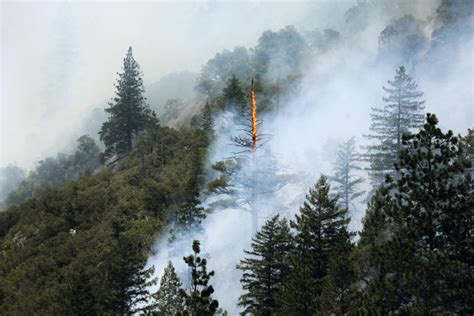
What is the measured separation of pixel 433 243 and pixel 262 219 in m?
25.2

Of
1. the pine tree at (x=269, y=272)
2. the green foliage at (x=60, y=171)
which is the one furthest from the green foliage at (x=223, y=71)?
the pine tree at (x=269, y=272)

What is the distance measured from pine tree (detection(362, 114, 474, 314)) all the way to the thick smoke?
1519cm

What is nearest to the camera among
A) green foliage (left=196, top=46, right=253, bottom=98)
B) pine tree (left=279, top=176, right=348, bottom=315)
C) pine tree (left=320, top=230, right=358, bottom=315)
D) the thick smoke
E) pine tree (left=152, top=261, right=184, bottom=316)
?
pine tree (left=320, top=230, right=358, bottom=315)

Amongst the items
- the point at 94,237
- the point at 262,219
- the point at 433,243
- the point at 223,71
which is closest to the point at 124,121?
the point at 223,71

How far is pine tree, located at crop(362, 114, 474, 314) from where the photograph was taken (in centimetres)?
1451

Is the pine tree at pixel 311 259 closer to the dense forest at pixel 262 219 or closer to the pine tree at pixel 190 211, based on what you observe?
the dense forest at pixel 262 219

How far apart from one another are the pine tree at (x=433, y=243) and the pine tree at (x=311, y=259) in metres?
5.00

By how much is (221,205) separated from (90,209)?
1998cm

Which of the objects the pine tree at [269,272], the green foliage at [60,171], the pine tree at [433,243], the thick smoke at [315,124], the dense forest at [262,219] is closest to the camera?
the pine tree at [433,243]

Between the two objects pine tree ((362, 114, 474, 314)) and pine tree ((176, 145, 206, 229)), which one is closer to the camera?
pine tree ((362, 114, 474, 314))

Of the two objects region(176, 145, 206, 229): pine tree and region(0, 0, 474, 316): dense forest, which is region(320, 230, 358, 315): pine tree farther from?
region(176, 145, 206, 229): pine tree

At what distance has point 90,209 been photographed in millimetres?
45688

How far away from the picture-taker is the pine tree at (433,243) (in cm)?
1451

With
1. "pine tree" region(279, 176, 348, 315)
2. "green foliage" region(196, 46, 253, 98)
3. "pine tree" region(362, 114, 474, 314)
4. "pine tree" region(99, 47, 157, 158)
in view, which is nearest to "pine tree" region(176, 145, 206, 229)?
"pine tree" region(279, 176, 348, 315)
